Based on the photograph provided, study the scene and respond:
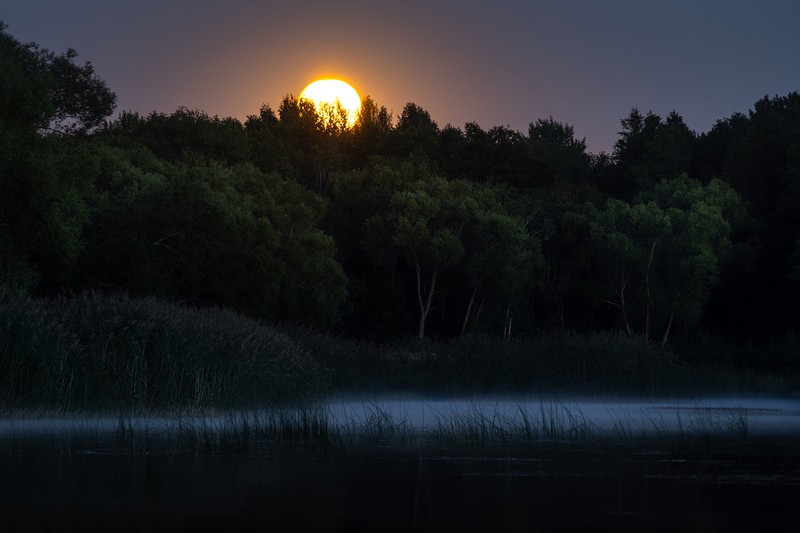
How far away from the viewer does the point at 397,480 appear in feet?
47.5

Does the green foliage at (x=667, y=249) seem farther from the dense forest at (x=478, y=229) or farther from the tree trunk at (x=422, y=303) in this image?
the tree trunk at (x=422, y=303)

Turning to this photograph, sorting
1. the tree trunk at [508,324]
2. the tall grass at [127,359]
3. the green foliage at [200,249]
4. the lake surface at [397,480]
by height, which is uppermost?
the green foliage at [200,249]

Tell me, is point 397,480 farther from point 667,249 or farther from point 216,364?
point 667,249

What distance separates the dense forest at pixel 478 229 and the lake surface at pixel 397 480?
26.5 m

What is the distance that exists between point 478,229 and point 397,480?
156ft

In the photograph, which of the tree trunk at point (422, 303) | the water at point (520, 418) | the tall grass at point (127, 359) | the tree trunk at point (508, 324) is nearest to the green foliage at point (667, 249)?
the tree trunk at point (508, 324)

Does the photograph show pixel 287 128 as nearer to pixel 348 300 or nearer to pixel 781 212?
pixel 348 300

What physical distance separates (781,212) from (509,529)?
56381 millimetres

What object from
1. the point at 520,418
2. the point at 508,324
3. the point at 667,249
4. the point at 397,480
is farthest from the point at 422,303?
the point at 397,480

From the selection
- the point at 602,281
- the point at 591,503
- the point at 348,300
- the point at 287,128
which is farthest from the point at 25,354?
the point at 287,128

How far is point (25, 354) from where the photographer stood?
22906 millimetres

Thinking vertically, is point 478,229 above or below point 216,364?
above

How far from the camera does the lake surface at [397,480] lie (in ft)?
37.6

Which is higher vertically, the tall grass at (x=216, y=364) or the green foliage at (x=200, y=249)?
the green foliage at (x=200, y=249)
